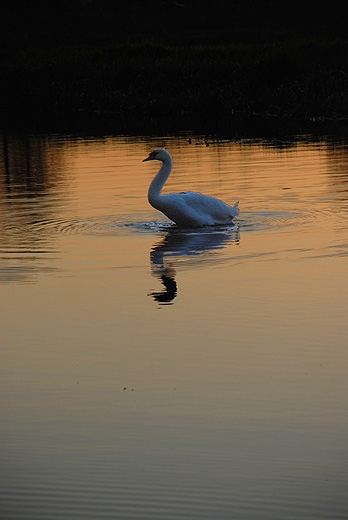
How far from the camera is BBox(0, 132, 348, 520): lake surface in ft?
20.6

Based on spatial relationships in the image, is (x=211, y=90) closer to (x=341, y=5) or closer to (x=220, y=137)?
(x=220, y=137)

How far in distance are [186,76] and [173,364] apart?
108 ft

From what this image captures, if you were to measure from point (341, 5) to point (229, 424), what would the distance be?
5842cm

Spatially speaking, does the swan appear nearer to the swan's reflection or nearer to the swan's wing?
the swan's wing

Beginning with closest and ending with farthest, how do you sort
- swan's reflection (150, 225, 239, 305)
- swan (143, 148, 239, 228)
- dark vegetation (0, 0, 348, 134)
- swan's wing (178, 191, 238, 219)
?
swan's reflection (150, 225, 239, 305)
swan (143, 148, 239, 228)
swan's wing (178, 191, 238, 219)
dark vegetation (0, 0, 348, 134)

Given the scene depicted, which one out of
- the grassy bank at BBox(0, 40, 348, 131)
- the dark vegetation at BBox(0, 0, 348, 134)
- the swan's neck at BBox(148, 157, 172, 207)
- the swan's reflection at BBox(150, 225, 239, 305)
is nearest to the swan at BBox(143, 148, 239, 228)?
the swan's neck at BBox(148, 157, 172, 207)

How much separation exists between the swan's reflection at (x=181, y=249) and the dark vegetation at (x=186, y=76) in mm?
19419

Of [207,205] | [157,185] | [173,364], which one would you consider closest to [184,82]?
[157,185]

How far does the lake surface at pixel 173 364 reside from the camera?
20.6ft

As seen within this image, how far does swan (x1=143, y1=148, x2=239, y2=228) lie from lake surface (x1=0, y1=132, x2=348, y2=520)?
16cm

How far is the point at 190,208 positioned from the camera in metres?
14.6

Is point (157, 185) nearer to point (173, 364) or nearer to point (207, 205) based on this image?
point (207, 205)

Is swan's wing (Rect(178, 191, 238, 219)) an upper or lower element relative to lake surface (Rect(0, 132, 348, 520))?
upper

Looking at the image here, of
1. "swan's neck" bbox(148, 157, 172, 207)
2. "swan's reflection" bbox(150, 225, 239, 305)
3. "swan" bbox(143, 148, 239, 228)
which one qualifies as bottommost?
"swan's reflection" bbox(150, 225, 239, 305)
